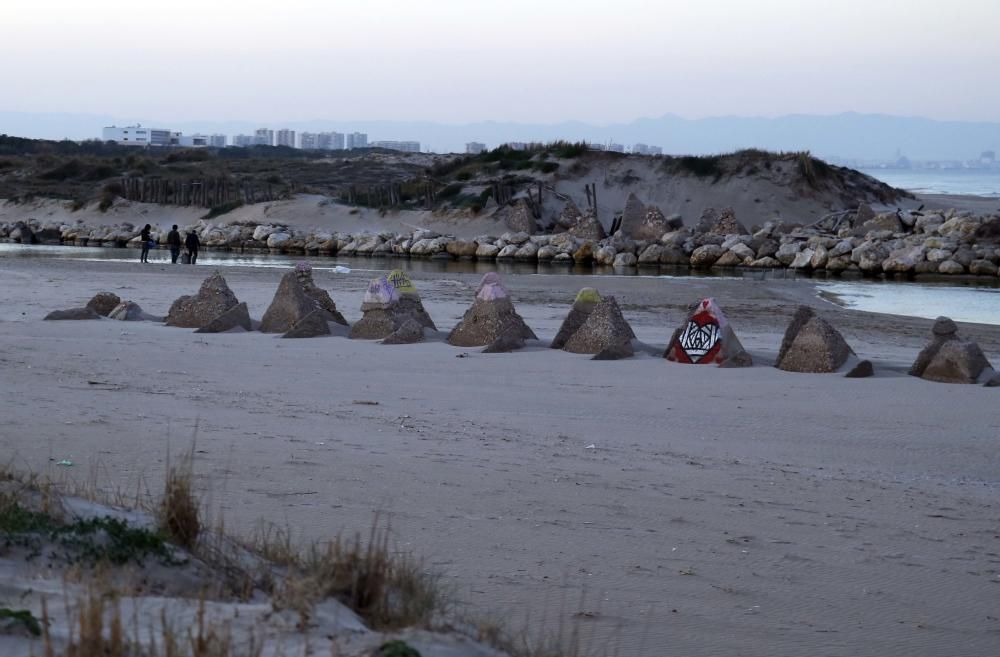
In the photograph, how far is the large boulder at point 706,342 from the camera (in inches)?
473

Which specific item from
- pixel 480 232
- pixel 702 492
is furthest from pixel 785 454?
pixel 480 232

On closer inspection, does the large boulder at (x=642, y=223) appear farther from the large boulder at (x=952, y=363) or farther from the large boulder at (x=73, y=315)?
the large boulder at (x=952, y=363)

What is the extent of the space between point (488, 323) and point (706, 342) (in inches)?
92.4

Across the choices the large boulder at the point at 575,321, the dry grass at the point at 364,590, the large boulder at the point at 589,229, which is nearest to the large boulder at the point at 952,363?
the large boulder at the point at 575,321

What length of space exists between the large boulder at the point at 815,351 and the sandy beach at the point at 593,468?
243mm

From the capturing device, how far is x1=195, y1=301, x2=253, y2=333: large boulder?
13719 millimetres

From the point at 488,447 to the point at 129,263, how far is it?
22191 mm

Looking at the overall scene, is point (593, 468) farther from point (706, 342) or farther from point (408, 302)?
point (408, 302)

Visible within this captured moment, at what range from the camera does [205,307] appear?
1430cm

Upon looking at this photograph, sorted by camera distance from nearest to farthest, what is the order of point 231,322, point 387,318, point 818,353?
point 818,353, point 387,318, point 231,322

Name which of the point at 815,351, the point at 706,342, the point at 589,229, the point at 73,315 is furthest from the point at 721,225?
the point at 815,351

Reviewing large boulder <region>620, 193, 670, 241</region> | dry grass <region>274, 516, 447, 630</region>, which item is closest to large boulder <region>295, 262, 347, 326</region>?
dry grass <region>274, 516, 447, 630</region>

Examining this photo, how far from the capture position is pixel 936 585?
5324mm

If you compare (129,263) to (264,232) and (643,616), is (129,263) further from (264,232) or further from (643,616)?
(643,616)
